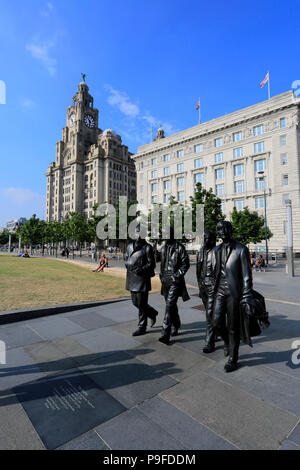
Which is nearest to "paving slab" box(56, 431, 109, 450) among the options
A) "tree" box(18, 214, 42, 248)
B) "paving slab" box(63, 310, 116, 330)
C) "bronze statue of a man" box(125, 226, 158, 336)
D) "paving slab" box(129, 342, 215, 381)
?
"paving slab" box(129, 342, 215, 381)

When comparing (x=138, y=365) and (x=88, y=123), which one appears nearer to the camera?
(x=138, y=365)

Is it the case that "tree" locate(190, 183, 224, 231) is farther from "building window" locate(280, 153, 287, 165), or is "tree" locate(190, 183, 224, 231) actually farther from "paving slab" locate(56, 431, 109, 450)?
"paving slab" locate(56, 431, 109, 450)

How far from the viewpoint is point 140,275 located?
4988 mm

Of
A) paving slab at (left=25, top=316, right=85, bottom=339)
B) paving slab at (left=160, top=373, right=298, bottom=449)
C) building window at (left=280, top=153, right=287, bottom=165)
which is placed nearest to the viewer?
paving slab at (left=160, top=373, right=298, bottom=449)

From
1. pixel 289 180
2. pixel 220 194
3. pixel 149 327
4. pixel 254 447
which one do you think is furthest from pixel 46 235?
pixel 254 447

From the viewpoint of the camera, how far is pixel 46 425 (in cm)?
228

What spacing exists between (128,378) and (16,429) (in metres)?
1.34

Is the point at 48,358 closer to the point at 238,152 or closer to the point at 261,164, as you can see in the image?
the point at 261,164

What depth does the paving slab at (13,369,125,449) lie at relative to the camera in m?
2.22

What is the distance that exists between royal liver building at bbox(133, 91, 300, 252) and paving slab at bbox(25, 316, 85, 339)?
36891mm

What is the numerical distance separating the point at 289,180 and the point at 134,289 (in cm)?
4240

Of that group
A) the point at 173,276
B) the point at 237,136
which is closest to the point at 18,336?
the point at 173,276

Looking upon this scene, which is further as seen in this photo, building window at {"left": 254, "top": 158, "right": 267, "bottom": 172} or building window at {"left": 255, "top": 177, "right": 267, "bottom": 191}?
building window at {"left": 254, "top": 158, "right": 267, "bottom": 172}

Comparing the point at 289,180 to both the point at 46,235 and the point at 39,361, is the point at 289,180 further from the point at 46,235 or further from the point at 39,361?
the point at 46,235
